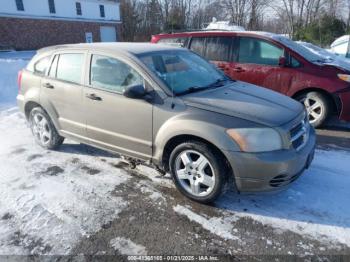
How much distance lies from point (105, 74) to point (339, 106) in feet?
13.9

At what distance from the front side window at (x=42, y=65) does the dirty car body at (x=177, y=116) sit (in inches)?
0.8

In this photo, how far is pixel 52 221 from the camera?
121 inches

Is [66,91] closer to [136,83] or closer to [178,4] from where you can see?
[136,83]

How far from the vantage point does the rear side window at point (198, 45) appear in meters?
6.68

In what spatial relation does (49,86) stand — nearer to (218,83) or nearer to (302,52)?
(218,83)

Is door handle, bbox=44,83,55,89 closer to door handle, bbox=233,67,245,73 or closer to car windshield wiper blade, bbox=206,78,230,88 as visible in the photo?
car windshield wiper blade, bbox=206,78,230,88

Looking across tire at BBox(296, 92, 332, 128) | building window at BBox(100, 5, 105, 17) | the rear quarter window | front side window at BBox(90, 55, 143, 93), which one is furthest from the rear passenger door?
building window at BBox(100, 5, 105, 17)

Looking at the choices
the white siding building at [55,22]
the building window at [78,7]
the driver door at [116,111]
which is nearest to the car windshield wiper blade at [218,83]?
the driver door at [116,111]

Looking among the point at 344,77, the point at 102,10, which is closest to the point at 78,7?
the point at 102,10

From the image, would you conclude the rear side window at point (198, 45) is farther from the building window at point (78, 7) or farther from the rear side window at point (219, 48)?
the building window at point (78, 7)

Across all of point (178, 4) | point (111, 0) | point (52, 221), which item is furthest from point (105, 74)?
point (178, 4)

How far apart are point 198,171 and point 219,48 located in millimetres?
4026

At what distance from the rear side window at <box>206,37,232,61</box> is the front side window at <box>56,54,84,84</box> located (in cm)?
333

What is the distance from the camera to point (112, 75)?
376 centimetres
